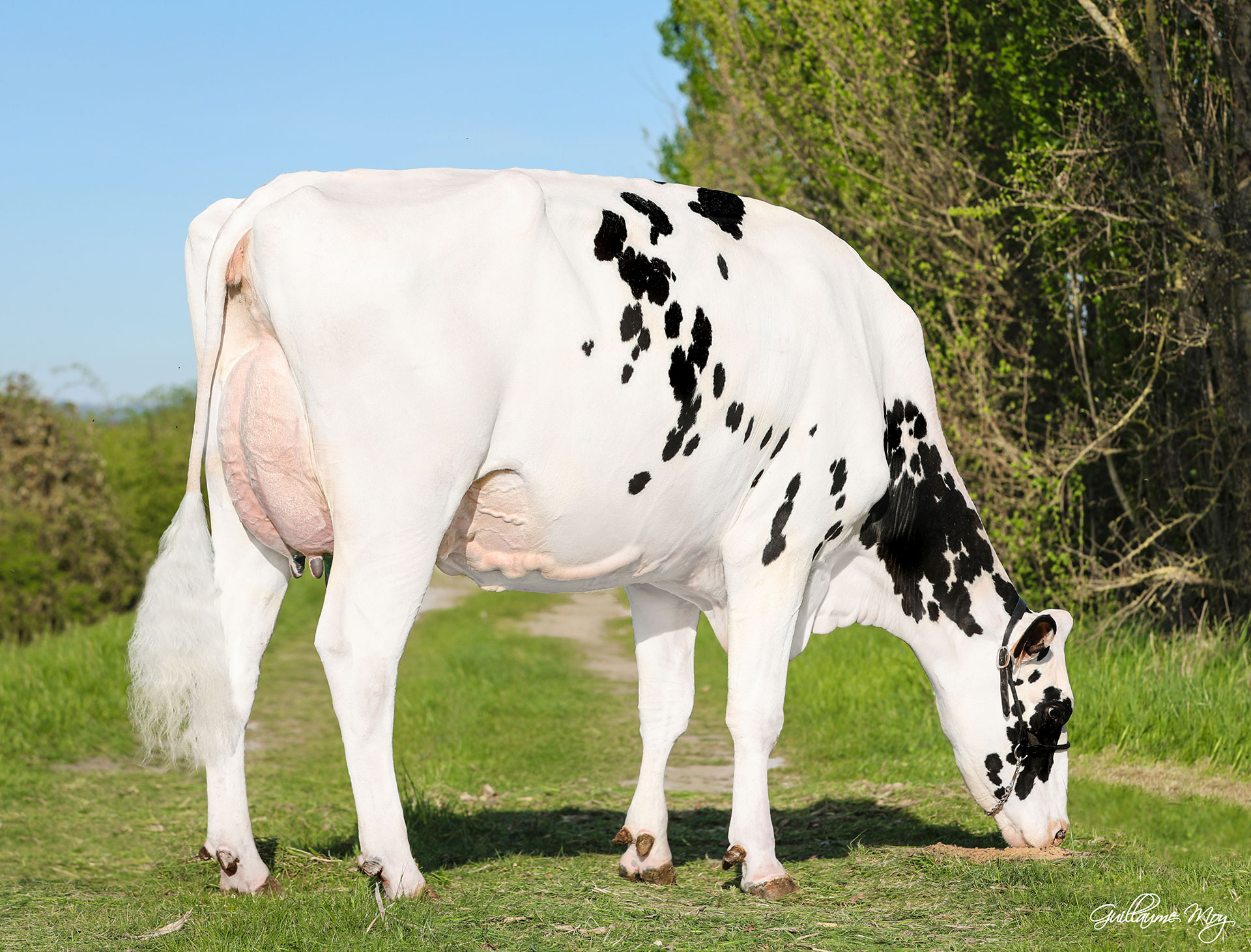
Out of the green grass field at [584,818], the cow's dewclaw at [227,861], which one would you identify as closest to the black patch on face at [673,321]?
the green grass field at [584,818]

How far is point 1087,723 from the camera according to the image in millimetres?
7953

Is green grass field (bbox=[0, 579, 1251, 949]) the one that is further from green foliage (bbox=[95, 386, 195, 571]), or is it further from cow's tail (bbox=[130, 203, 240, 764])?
green foliage (bbox=[95, 386, 195, 571])

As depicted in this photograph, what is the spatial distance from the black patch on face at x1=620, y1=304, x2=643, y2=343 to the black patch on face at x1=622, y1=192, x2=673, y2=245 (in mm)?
320

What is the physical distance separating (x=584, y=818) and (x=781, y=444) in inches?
103

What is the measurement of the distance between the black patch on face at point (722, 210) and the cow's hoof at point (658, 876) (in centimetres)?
256

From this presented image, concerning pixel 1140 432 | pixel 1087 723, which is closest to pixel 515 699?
pixel 1087 723

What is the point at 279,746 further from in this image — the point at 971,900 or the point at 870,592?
the point at 971,900

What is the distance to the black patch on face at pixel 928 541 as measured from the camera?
5.43 m

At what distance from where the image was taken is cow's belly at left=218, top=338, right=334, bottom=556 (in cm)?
430

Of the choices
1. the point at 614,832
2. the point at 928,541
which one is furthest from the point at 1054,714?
the point at 614,832

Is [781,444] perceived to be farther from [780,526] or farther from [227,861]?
[227,861]

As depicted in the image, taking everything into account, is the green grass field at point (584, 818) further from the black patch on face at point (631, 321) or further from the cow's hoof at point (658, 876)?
the black patch on face at point (631, 321)

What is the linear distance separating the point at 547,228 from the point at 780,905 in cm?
254

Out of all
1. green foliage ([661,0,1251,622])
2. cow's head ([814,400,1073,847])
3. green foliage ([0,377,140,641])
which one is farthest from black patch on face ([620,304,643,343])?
green foliage ([0,377,140,641])
